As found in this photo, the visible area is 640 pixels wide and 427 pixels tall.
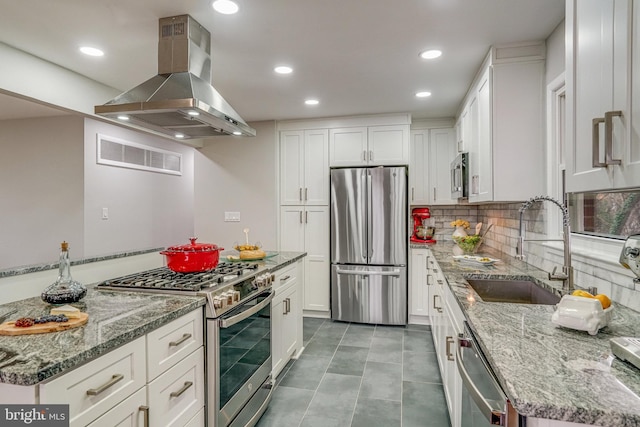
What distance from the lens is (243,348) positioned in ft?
6.46

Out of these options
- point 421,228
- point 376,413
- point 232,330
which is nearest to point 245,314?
point 232,330

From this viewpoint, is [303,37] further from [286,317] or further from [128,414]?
[128,414]

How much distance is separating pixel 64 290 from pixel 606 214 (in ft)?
8.43

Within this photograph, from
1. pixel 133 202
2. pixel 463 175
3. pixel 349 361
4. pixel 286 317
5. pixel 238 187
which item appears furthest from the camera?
pixel 133 202

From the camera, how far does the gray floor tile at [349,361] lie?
287 cm

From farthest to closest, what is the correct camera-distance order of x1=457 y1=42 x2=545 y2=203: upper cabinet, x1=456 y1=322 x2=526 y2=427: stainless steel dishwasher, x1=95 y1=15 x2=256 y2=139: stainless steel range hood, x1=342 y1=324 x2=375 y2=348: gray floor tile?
1. x1=342 y1=324 x2=375 y2=348: gray floor tile
2. x1=457 y1=42 x2=545 y2=203: upper cabinet
3. x1=95 y1=15 x2=256 y2=139: stainless steel range hood
4. x1=456 y1=322 x2=526 y2=427: stainless steel dishwasher

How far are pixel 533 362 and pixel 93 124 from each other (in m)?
4.67

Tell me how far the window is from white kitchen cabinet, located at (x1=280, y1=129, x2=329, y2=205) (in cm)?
261

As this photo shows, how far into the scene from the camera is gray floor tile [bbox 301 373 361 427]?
2217 millimetres

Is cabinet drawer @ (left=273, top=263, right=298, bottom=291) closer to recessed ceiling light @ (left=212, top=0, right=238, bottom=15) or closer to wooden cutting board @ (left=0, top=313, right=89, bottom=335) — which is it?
wooden cutting board @ (left=0, top=313, right=89, bottom=335)

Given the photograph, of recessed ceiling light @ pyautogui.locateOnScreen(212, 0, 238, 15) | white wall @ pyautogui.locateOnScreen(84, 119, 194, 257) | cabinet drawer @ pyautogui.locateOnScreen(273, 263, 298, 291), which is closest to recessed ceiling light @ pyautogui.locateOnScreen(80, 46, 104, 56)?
recessed ceiling light @ pyautogui.locateOnScreen(212, 0, 238, 15)

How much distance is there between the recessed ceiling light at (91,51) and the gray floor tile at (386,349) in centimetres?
315

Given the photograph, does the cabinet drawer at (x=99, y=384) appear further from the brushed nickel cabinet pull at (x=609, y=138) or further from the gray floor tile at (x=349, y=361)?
the gray floor tile at (x=349, y=361)

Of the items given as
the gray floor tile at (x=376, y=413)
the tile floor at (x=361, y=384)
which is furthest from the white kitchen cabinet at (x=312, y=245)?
the gray floor tile at (x=376, y=413)
